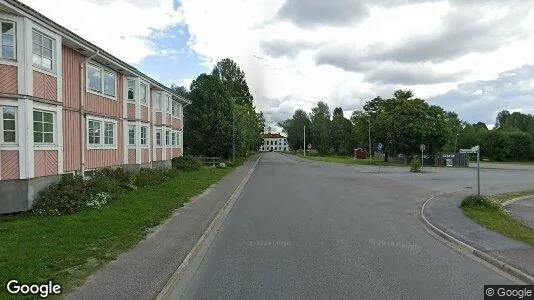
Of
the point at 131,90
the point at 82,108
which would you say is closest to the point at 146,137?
the point at 131,90

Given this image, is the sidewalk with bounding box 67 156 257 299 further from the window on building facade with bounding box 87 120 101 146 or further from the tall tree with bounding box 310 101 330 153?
the tall tree with bounding box 310 101 330 153

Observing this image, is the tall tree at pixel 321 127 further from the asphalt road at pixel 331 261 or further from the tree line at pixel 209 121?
the asphalt road at pixel 331 261

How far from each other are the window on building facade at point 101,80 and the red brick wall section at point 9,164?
21.1 ft

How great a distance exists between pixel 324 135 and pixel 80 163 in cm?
9333

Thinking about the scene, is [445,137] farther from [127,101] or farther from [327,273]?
[327,273]

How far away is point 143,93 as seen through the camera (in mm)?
26734

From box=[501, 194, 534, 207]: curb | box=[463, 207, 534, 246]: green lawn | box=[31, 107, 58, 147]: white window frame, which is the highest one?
box=[31, 107, 58, 147]: white window frame

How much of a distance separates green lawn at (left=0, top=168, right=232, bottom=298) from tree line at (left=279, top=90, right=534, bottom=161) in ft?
159

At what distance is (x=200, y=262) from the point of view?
7949 mm

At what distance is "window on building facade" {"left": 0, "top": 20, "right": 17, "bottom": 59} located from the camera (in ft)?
43.1

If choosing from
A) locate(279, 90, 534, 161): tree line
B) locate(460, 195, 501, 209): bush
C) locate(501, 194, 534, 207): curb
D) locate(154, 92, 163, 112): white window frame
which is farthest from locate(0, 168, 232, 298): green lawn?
locate(279, 90, 534, 161): tree line

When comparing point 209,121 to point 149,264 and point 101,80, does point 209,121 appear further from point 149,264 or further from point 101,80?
point 149,264

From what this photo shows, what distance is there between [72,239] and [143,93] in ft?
61.4

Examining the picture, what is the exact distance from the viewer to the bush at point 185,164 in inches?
1341
